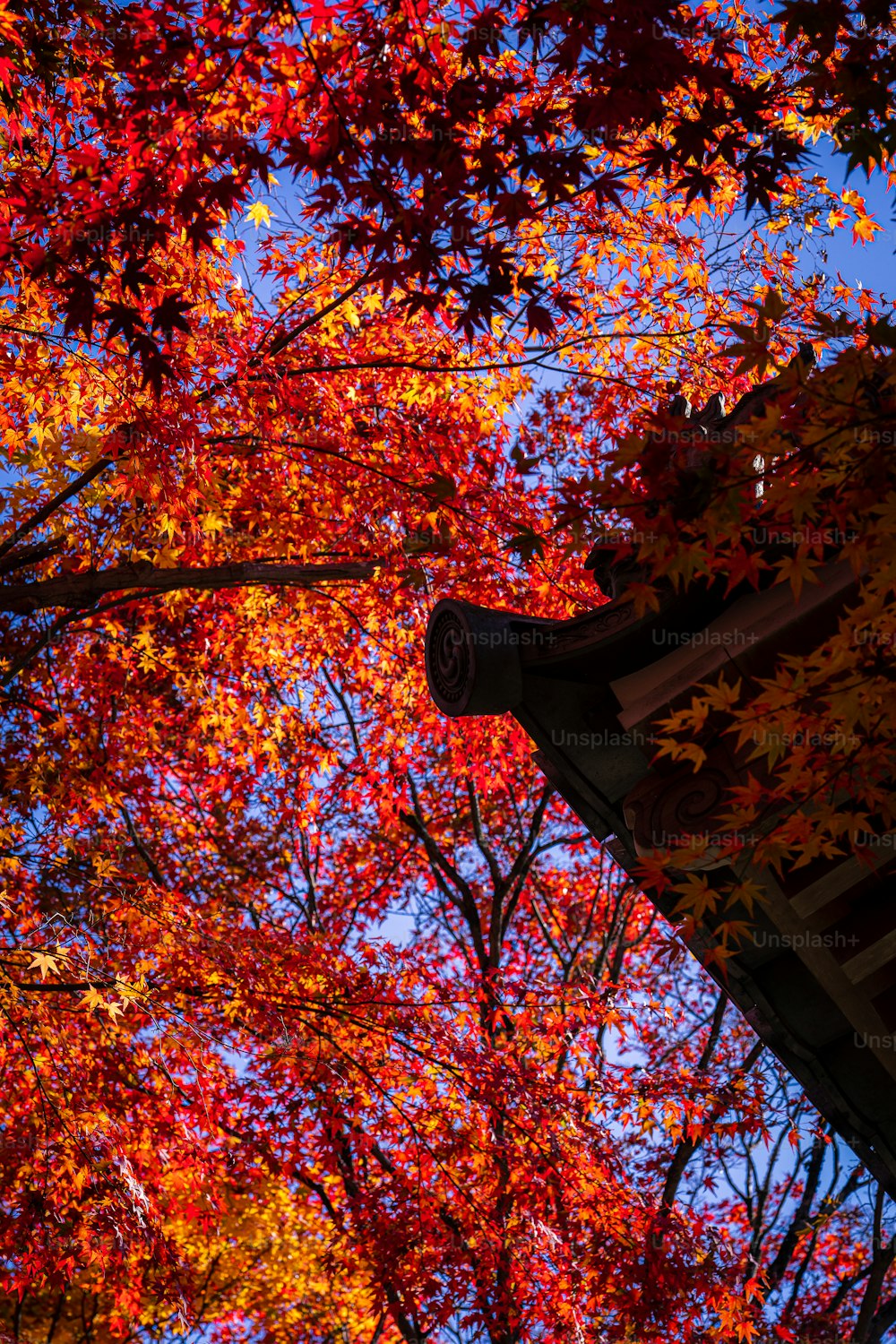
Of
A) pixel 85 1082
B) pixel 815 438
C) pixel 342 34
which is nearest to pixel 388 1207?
pixel 85 1082

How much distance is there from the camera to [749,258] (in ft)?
35.5

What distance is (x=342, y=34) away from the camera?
599 centimetres

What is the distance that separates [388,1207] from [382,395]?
8.13 m

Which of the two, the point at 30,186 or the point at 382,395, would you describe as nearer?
the point at 30,186

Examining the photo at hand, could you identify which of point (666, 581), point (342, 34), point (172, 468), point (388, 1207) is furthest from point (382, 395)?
point (388, 1207)

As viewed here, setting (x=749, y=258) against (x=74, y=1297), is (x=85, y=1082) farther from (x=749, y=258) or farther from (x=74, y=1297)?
(x=749, y=258)

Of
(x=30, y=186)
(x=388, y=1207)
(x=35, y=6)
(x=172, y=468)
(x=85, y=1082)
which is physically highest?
(x=35, y=6)

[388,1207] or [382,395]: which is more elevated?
[382,395]

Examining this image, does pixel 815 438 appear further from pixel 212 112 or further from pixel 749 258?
pixel 749 258

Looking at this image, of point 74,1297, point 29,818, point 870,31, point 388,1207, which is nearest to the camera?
point 870,31

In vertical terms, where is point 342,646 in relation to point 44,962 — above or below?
above

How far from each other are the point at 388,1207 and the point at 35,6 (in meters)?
10.9

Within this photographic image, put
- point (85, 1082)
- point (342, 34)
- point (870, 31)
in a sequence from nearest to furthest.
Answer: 1. point (870, 31)
2. point (342, 34)
3. point (85, 1082)

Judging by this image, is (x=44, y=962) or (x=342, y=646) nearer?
(x=44, y=962)
